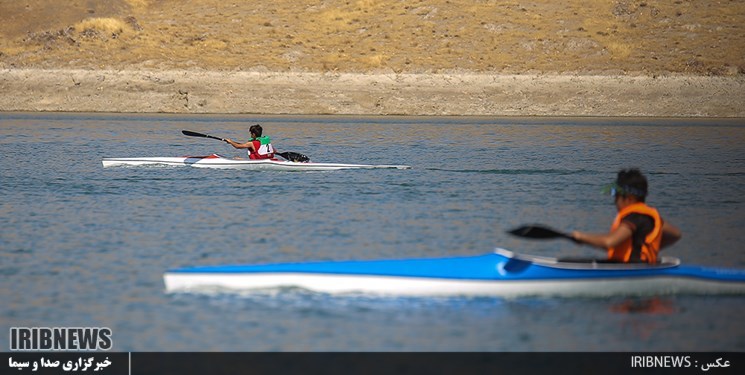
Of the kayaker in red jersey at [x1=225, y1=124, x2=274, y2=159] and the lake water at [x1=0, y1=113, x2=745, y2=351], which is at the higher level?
the kayaker in red jersey at [x1=225, y1=124, x2=274, y2=159]

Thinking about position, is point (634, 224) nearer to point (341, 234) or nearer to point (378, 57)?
point (341, 234)

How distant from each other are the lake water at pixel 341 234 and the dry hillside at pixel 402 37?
31538 millimetres

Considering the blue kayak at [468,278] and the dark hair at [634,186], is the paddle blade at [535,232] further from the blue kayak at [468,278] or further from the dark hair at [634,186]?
the dark hair at [634,186]

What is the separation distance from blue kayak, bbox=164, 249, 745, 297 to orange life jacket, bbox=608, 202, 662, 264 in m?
0.15

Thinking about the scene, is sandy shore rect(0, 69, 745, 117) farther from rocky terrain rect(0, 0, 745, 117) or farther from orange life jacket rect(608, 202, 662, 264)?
orange life jacket rect(608, 202, 662, 264)

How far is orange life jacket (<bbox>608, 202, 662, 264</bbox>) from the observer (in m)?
13.1

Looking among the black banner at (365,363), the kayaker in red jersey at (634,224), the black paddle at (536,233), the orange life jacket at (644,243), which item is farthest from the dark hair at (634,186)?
the black banner at (365,363)

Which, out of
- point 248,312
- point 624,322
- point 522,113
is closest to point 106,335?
point 248,312

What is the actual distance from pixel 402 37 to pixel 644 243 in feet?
229

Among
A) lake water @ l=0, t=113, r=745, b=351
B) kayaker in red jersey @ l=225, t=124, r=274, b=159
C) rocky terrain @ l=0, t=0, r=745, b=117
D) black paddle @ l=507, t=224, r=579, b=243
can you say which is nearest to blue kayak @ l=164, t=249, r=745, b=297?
lake water @ l=0, t=113, r=745, b=351

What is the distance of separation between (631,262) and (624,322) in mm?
777

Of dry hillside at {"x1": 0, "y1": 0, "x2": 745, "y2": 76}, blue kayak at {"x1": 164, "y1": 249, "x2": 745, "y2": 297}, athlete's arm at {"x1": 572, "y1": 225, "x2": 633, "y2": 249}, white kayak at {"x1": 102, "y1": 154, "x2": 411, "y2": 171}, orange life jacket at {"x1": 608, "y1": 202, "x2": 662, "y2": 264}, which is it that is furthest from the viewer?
dry hillside at {"x1": 0, "y1": 0, "x2": 745, "y2": 76}

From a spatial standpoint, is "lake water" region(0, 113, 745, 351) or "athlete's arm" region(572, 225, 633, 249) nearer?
"lake water" region(0, 113, 745, 351)

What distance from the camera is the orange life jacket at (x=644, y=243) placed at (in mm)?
13117
